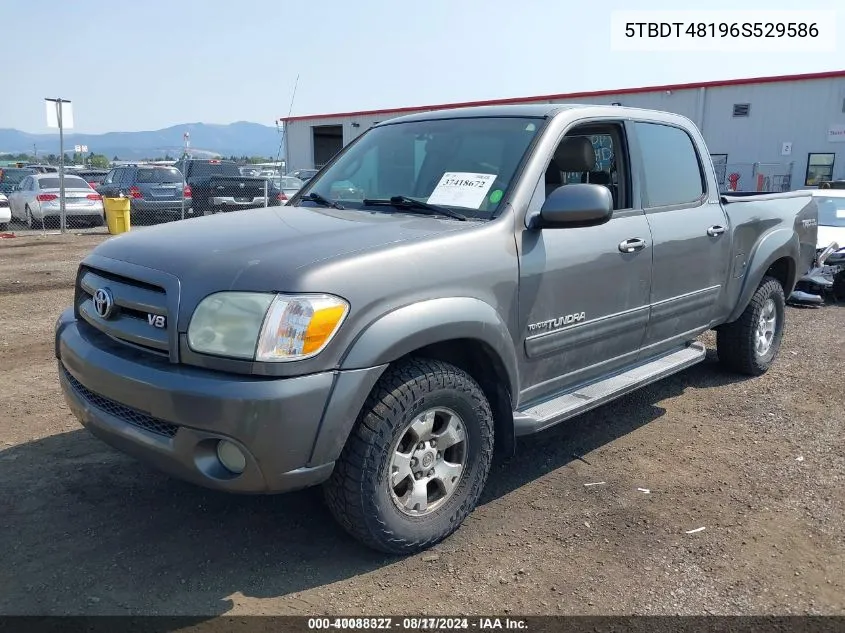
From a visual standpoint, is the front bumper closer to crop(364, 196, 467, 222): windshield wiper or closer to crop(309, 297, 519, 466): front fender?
crop(309, 297, 519, 466): front fender

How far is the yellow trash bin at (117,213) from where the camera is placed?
15195mm

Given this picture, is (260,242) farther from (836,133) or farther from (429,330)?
(836,133)

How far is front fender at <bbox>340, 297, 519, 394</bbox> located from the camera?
8.89 feet

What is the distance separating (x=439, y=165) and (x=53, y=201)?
51.9 feet

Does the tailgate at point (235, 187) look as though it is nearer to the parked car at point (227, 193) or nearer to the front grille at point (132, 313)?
the parked car at point (227, 193)

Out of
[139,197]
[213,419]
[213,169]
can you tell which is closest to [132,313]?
[213,419]

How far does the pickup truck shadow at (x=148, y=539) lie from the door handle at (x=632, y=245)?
1.26 meters

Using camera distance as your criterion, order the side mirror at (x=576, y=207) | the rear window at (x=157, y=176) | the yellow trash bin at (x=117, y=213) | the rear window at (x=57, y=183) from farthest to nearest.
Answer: the rear window at (x=157, y=176)
the rear window at (x=57, y=183)
the yellow trash bin at (x=117, y=213)
the side mirror at (x=576, y=207)

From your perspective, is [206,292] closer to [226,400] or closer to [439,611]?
[226,400]

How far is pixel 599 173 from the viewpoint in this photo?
14.0 feet

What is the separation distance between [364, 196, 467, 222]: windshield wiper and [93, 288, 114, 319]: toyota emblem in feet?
4.53

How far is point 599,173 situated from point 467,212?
4.12ft

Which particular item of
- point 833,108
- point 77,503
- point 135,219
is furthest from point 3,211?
point 833,108

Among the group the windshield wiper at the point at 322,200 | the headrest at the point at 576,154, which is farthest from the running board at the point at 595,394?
the windshield wiper at the point at 322,200
